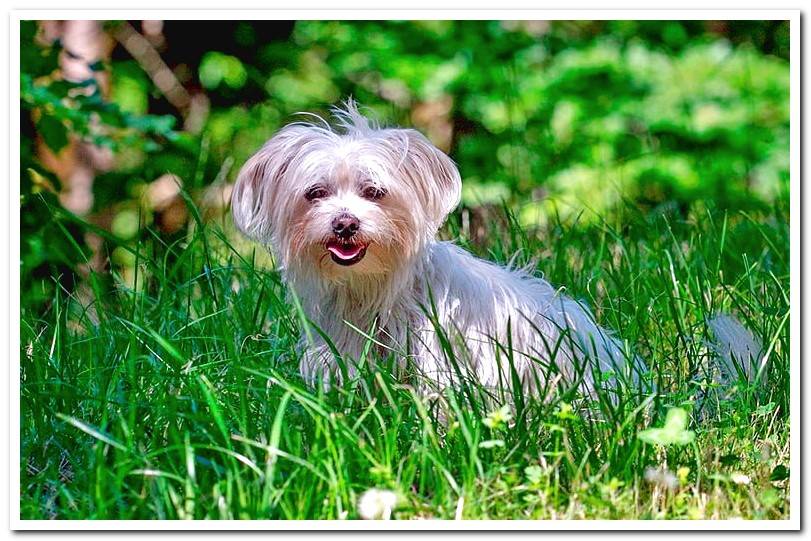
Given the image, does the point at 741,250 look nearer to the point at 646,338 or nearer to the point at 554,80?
the point at 646,338

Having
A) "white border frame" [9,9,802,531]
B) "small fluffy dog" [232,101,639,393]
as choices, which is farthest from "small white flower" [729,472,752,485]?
"small fluffy dog" [232,101,639,393]

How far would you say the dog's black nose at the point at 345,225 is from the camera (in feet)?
12.2

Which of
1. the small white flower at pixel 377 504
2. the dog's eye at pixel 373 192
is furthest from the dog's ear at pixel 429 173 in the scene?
the small white flower at pixel 377 504

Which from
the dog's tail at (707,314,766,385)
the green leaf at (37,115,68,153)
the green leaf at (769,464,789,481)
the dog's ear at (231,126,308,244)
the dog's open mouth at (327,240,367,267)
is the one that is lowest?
the green leaf at (769,464,789,481)

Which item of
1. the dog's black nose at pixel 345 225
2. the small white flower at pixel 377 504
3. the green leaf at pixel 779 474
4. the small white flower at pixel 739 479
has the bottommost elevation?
the small white flower at pixel 377 504

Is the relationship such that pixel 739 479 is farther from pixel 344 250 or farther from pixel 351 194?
pixel 351 194

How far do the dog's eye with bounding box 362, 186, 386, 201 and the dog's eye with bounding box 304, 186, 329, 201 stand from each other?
0.14 m

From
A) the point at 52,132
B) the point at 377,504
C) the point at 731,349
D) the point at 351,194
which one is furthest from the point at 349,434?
the point at 52,132

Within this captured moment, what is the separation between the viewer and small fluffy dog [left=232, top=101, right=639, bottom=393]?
148 inches

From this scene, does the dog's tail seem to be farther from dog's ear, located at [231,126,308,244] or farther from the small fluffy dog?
dog's ear, located at [231,126,308,244]

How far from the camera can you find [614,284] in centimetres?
485

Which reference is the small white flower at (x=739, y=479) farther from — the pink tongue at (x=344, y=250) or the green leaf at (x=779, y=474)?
the pink tongue at (x=344, y=250)
